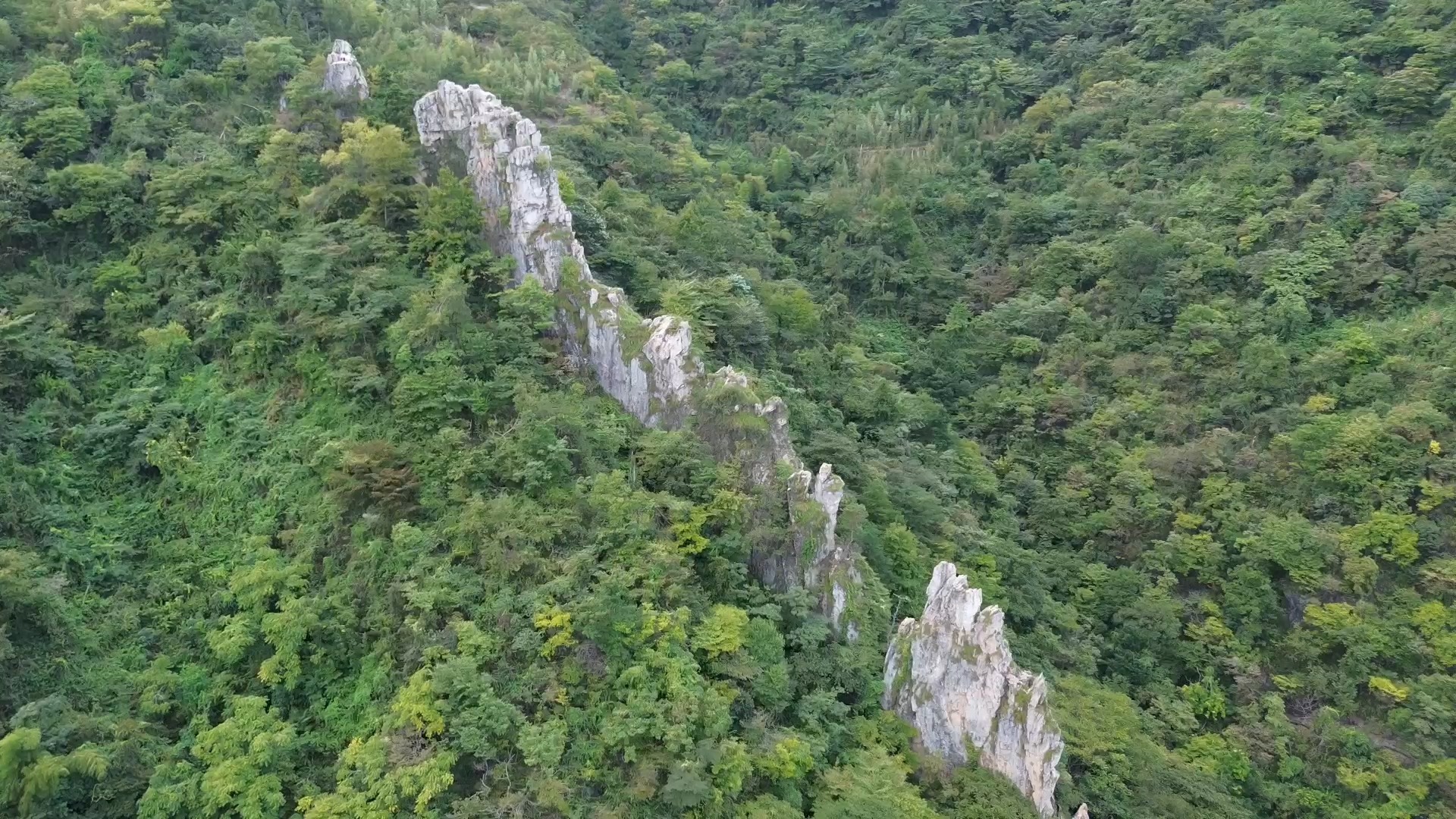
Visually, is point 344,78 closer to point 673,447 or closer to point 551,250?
point 551,250

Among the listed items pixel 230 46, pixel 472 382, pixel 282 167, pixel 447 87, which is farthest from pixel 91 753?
pixel 230 46

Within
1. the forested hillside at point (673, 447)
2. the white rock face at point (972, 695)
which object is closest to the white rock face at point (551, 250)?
the forested hillside at point (673, 447)

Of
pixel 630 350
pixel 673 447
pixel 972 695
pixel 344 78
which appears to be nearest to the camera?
pixel 972 695

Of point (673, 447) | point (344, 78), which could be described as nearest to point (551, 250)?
point (673, 447)

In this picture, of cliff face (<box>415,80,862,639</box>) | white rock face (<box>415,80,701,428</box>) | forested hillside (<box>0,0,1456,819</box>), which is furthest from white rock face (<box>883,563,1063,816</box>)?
white rock face (<box>415,80,701,428</box>)

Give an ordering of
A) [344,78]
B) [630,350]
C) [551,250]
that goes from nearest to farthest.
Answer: [630,350]
[551,250]
[344,78]

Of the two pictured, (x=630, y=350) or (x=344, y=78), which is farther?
(x=344, y=78)

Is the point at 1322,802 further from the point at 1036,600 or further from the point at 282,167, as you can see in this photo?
the point at 282,167
